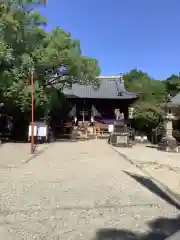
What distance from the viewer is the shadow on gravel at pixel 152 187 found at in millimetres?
7374

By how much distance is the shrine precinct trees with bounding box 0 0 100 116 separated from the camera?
65.0ft

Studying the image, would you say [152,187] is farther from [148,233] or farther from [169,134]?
[169,134]

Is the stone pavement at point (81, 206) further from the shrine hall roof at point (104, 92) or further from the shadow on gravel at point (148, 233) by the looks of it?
the shrine hall roof at point (104, 92)

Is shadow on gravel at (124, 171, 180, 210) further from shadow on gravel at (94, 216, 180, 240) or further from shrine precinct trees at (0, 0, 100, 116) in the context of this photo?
shrine precinct trees at (0, 0, 100, 116)

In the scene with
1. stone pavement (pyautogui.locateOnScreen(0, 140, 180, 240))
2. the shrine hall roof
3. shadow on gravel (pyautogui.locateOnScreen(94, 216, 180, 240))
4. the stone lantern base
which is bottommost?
shadow on gravel (pyautogui.locateOnScreen(94, 216, 180, 240))

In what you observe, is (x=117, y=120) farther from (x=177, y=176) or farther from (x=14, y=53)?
(x=177, y=176)

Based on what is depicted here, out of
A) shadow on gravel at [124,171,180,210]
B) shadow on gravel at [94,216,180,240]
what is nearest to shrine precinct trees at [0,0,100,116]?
shadow on gravel at [124,171,180,210]

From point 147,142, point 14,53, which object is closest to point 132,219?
point 14,53

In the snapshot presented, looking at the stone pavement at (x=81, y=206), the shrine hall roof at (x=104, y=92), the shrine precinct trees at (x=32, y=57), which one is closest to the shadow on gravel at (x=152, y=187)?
the stone pavement at (x=81, y=206)

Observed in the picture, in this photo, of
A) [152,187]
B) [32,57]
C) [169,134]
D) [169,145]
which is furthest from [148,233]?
[32,57]

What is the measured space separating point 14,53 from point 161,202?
16.1 m

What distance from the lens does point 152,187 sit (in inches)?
344

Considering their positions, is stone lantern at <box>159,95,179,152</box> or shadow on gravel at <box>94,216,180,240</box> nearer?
shadow on gravel at <box>94,216,180,240</box>

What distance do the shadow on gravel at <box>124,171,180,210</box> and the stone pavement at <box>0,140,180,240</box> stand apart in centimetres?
3
